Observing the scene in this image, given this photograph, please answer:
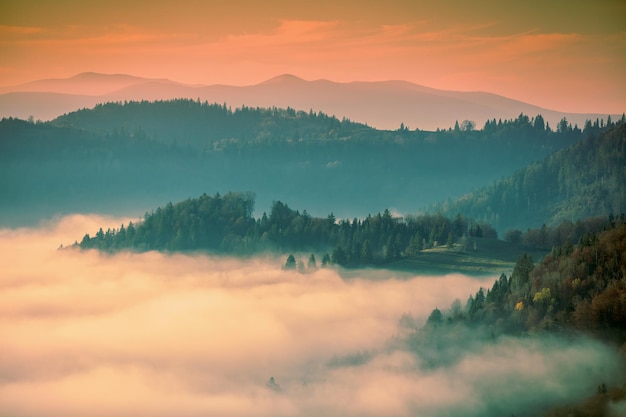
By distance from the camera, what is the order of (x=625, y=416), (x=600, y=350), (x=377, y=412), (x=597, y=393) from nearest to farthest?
1. (x=625, y=416)
2. (x=597, y=393)
3. (x=600, y=350)
4. (x=377, y=412)

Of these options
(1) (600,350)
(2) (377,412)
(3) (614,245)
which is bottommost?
(2) (377,412)

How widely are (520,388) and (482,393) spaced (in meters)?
7.26

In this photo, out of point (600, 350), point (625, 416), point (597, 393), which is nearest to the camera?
point (625, 416)

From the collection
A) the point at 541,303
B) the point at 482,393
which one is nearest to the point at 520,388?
the point at 482,393

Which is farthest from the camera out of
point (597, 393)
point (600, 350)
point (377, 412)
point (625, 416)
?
point (377, 412)

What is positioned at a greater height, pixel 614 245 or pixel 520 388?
pixel 614 245

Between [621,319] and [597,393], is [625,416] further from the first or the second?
[621,319]

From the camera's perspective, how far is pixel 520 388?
602ft

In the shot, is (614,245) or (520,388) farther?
(614,245)

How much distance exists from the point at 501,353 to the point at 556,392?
21625 millimetres

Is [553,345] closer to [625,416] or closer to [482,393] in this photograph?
[482,393]

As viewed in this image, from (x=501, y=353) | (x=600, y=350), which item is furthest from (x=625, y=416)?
(x=501, y=353)

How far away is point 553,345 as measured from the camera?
629ft

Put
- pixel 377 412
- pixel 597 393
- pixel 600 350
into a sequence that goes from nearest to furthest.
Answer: pixel 597 393 → pixel 600 350 → pixel 377 412
